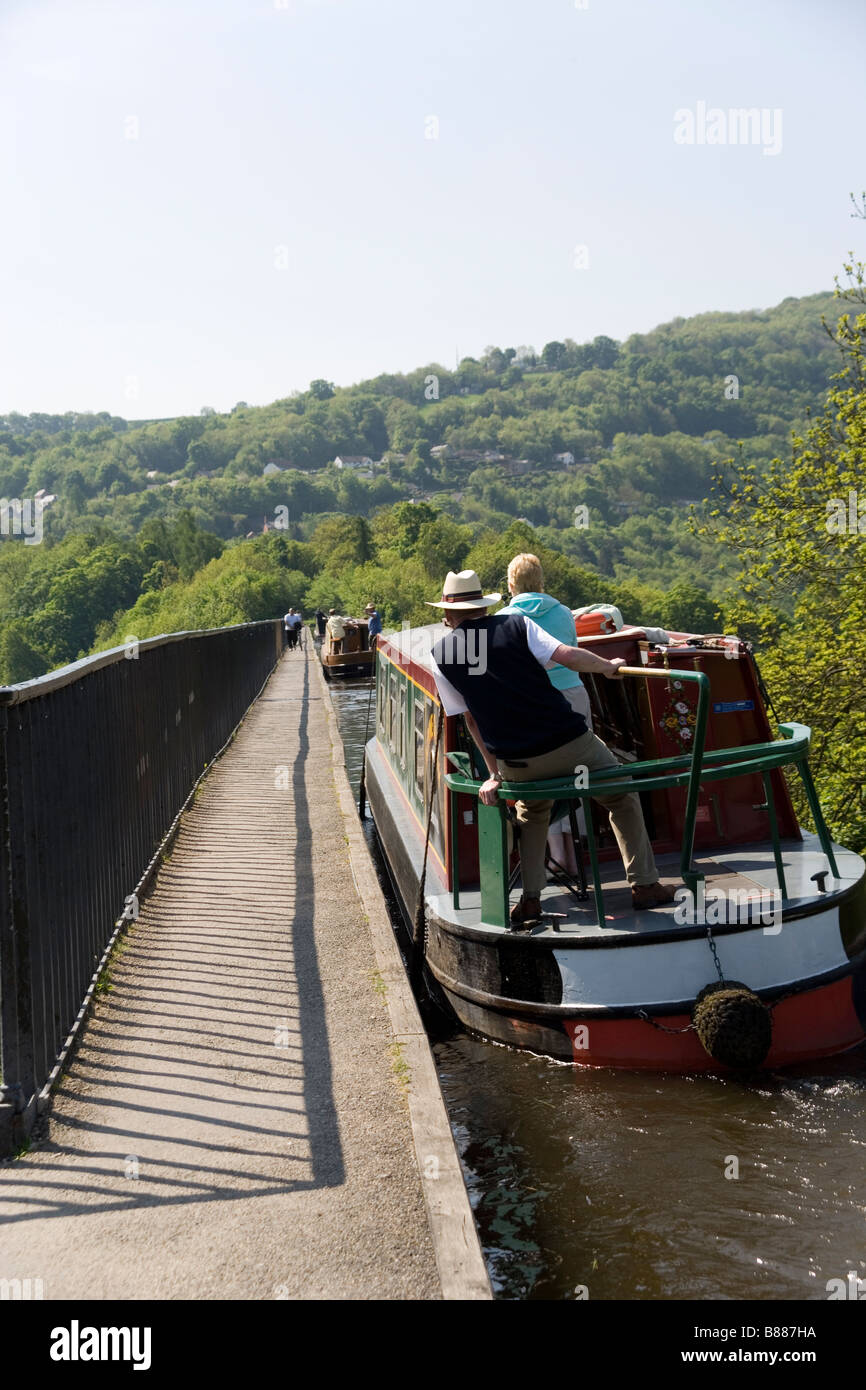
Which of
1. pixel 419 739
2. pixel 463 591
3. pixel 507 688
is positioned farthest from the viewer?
pixel 419 739

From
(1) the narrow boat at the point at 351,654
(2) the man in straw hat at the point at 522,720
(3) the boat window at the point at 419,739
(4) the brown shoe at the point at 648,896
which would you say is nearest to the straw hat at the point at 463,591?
(2) the man in straw hat at the point at 522,720

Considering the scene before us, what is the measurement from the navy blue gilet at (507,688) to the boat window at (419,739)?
2976 millimetres

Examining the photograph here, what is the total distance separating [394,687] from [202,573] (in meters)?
116

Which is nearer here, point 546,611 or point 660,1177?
point 660,1177

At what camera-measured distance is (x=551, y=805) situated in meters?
6.70

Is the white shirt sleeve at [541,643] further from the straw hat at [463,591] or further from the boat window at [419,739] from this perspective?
the boat window at [419,739]

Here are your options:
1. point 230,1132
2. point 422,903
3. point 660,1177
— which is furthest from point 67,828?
point 422,903

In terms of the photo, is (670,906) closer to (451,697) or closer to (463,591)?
(451,697)

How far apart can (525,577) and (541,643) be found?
0.51 meters

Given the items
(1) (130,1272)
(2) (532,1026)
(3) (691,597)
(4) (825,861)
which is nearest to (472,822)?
(2) (532,1026)

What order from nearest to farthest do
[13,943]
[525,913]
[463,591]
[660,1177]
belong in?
[13,943] < [660,1177] < [463,591] < [525,913]

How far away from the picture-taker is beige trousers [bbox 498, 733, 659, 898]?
6484 millimetres

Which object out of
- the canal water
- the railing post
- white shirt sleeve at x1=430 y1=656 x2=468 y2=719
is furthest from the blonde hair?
the railing post
